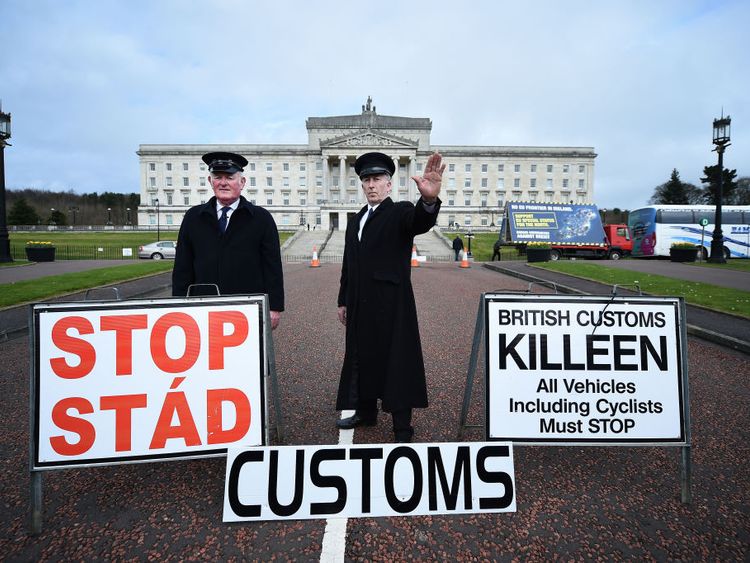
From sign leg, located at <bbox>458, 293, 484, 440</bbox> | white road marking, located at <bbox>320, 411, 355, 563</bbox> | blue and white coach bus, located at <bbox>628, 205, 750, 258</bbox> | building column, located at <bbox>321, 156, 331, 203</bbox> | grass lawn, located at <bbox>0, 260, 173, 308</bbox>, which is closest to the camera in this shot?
white road marking, located at <bbox>320, 411, 355, 563</bbox>

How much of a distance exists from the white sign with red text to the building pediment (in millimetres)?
78017

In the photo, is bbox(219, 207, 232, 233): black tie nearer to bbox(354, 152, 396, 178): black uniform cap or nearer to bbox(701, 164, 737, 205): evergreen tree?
bbox(354, 152, 396, 178): black uniform cap

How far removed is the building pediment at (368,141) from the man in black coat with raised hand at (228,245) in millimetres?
76774

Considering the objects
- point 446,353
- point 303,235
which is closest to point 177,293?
point 446,353

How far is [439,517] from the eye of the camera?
251 cm

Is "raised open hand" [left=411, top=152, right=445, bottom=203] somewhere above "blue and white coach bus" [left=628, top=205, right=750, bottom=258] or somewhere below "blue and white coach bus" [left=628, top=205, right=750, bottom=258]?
below

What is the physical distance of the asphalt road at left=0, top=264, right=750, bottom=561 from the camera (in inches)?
87.6

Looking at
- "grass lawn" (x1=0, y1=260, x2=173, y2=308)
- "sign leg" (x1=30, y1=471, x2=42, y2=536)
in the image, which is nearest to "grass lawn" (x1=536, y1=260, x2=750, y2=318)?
"sign leg" (x1=30, y1=471, x2=42, y2=536)

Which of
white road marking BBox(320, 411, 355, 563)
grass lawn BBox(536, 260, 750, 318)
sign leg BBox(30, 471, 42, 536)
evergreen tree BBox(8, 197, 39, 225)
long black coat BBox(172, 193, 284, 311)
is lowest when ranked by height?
white road marking BBox(320, 411, 355, 563)

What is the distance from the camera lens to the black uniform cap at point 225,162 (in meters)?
3.66

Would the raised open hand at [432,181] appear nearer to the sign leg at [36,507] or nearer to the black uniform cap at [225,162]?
the black uniform cap at [225,162]

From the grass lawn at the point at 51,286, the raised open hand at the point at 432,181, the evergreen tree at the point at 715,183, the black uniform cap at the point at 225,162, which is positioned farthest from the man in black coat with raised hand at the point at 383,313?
the evergreen tree at the point at 715,183

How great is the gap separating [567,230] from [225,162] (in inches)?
1255

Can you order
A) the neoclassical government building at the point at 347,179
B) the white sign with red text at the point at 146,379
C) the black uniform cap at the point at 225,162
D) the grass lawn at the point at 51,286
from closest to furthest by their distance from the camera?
the white sign with red text at the point at 146,379 < the black uniform cap at the point at 225,162 < the grass lawn at the point at 51,286 < the neoclassical government building at the point at 347,179
